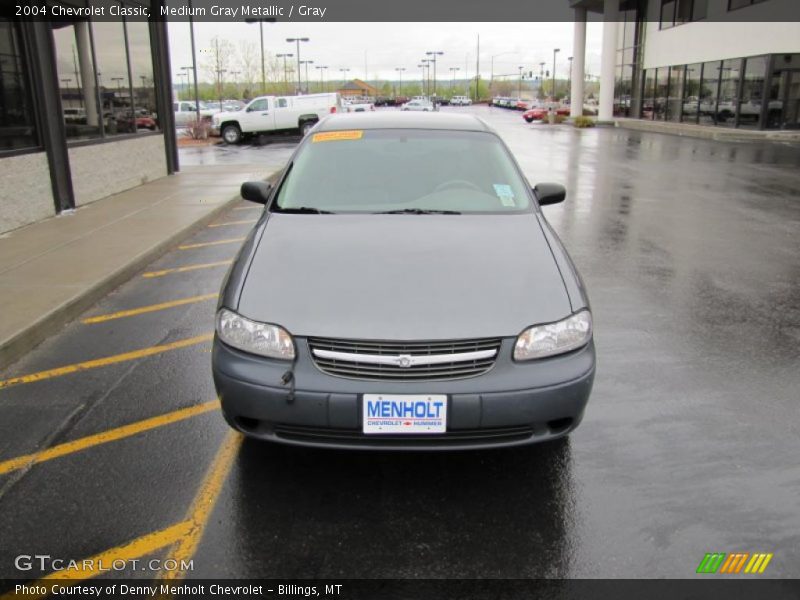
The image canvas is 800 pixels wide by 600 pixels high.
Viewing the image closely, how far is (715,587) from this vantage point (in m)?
2.60

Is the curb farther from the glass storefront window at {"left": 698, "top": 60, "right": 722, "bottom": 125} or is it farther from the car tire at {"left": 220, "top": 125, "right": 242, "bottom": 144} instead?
the glass storefront window at {"left": 698, "top": 60, "right": 722, "bottom": 125}

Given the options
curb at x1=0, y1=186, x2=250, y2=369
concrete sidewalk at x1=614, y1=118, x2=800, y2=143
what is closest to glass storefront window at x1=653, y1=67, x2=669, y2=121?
concrete sidewalk at x1=614, y1=118, x2=800, y2=143

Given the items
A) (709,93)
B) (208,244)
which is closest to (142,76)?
(208,244)

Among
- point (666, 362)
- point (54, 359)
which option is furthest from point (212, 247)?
point (666, 362)

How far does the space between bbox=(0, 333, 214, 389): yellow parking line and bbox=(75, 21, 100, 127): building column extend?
25.5 feet

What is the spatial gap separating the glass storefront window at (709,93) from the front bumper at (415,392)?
3414 cm

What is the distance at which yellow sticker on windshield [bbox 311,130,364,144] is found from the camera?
15.8 ft

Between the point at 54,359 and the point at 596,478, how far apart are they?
A: 388 centimetres

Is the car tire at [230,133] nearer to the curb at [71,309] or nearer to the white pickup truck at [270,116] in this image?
the white pickup truck at [270,116]

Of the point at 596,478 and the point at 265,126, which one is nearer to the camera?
the point at 596,478

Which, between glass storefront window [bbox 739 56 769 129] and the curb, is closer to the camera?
the curb

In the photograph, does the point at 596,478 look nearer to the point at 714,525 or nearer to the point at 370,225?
the point at 714,525

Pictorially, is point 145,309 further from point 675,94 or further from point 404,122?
point 675,94

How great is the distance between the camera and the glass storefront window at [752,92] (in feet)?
93.4
